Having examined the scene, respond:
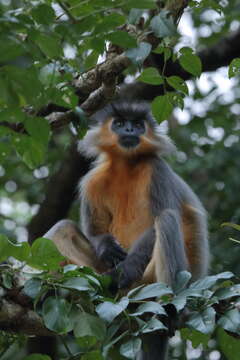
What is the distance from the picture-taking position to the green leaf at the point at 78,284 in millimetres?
3416

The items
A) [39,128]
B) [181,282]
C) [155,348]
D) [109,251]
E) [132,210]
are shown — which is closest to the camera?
[39,128]

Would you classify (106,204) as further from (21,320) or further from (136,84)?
(136,84)

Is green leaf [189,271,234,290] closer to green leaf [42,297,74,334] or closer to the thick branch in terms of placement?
green leaf [42,297,74,334]

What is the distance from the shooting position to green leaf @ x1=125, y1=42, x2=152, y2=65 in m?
3.22

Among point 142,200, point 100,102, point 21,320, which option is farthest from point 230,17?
point 21,320

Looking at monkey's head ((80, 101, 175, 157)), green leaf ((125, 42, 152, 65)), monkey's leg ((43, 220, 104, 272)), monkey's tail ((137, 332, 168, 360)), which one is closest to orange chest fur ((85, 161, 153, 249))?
monkey's head ((80, 101, 175, 157))

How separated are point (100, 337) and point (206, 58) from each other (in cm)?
646

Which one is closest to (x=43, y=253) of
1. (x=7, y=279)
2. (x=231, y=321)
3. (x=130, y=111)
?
(x=7, y=279)

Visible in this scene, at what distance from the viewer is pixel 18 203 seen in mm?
11602

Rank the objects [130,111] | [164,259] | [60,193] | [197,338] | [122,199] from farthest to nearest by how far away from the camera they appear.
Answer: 1. [60,193]
2. [130,111]
3. [122,199]
4. [164,259]
5. [197,338]

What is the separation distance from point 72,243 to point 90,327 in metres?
2.48

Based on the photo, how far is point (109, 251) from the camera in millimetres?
5734

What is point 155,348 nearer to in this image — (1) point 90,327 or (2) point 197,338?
(2) point 197,338

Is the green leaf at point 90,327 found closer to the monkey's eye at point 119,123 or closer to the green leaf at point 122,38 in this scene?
the green leaf at point 122,38
